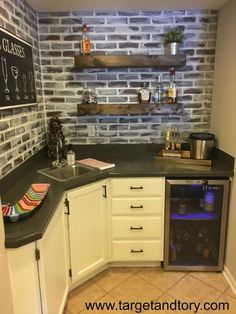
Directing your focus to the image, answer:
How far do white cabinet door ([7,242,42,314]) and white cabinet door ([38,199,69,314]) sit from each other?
40 millimetres

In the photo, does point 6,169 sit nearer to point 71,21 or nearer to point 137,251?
point 137,251

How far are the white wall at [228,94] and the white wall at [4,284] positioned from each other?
5.51 ft

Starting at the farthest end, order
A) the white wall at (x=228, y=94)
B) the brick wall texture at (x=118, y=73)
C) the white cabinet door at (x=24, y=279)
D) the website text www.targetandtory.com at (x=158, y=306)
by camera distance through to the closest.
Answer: the brick wall texture at (x=118, y=73) → the white wall at (x=228, y=94) → the website text www.targetandtory.com at (x=158, y=306) → the white cabinet door at (x=24, y=279)

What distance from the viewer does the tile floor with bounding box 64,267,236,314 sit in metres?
1.97

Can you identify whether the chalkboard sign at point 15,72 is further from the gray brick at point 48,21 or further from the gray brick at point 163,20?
the gray brick at point 163,20

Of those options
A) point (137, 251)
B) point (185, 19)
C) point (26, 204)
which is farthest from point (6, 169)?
point (185, 19)

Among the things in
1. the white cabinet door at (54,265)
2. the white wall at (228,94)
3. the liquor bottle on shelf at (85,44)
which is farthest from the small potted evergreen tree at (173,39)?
the white cabinet door at (54,265)

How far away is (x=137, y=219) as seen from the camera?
222 cm

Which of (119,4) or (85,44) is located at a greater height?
(119,4)

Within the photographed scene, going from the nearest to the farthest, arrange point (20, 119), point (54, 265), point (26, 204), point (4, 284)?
1. point (4, 284)
2. point (26, 204)
3. point (54, 265)
4. point (20, 119)

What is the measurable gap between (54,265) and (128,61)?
1769 mm

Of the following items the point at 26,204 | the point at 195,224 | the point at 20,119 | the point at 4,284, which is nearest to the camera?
the point at 4,284

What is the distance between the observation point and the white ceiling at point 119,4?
7.10 ft

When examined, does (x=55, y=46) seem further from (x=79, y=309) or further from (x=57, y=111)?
(x=79, y=309)
